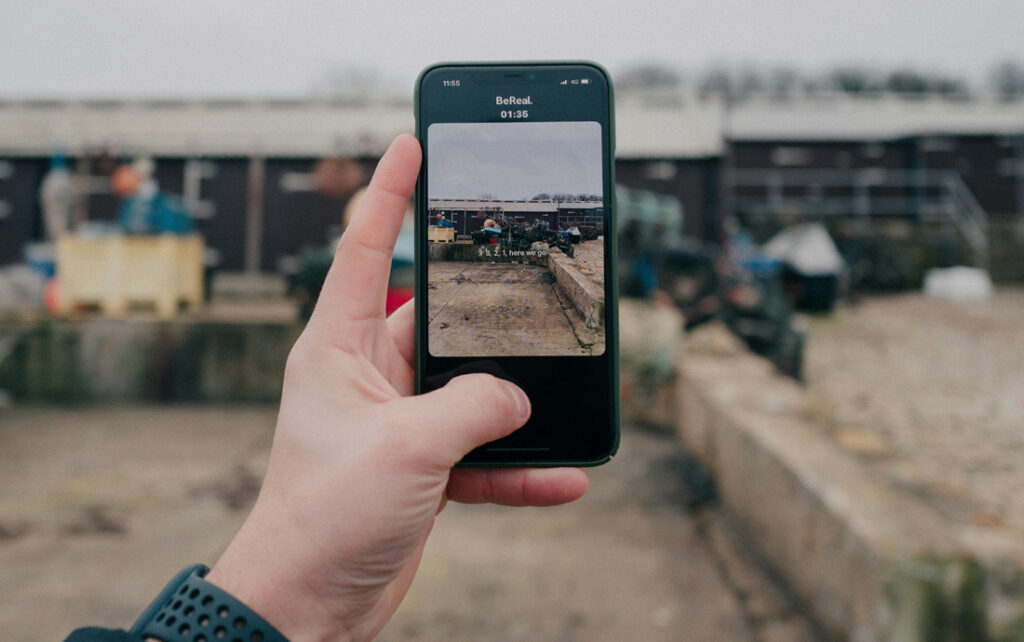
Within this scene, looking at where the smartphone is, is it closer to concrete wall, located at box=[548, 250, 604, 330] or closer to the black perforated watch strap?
concrete wall, located at box=[548, 250, 604, 330]

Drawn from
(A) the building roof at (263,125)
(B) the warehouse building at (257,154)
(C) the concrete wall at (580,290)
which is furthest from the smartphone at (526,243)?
(A) the building roof at (263,125)

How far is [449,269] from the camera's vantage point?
3.78ft

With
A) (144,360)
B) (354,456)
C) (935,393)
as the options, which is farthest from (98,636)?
(935,393)

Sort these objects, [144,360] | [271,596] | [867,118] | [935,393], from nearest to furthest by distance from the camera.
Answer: [271,596], [935,393], [144,360], [867,118]

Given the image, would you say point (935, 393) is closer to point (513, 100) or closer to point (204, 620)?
point (513, 100)

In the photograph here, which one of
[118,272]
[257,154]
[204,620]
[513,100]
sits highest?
[257,154]

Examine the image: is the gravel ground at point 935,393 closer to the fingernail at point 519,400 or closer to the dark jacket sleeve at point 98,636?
the fingernail at point 519,400

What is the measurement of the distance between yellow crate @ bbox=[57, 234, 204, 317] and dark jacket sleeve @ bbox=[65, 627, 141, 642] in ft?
21.9

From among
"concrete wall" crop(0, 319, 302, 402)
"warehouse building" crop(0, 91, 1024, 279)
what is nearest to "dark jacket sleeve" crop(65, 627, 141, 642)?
"concrete wall" crop(0, 319, 302, 402)

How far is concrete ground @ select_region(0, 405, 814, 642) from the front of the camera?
298 centimetres

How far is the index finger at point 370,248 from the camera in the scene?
3.33 ft

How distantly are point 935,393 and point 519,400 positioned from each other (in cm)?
625

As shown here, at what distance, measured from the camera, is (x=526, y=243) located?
1.13m

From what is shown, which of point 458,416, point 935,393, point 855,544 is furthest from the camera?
point 935,393
